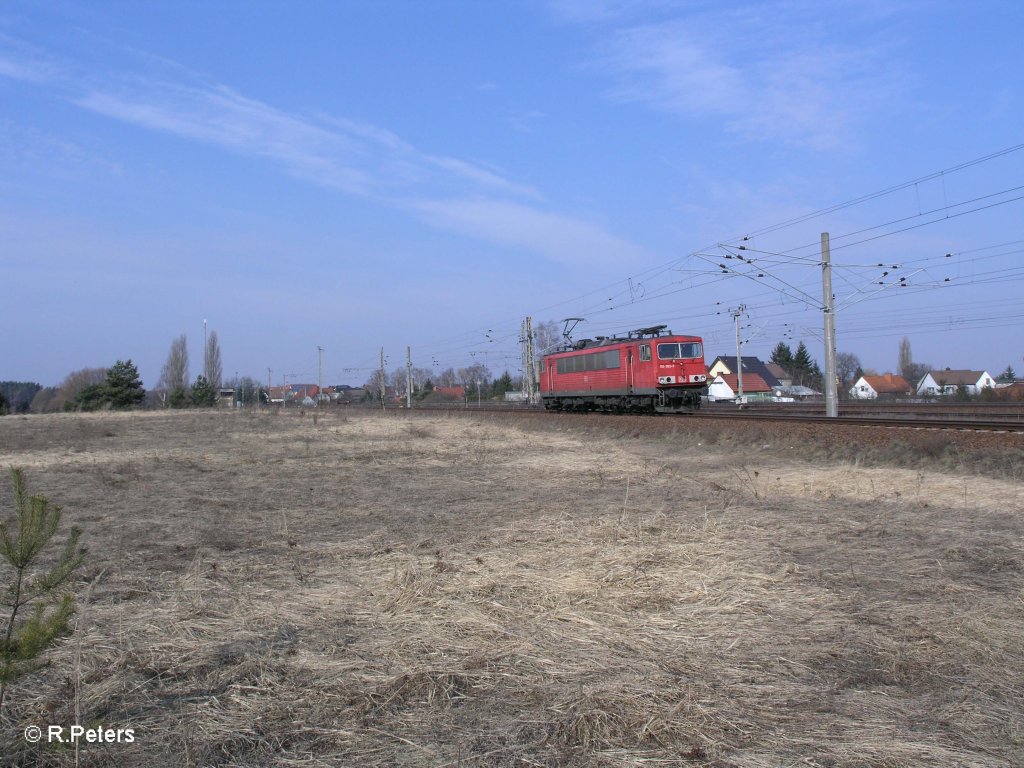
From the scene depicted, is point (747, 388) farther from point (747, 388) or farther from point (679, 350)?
point (679, 350)

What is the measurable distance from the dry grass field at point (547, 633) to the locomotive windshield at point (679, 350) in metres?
19.6

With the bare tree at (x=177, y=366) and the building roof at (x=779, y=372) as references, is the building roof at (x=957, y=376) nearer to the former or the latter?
the building roof at (x=779, y=372)

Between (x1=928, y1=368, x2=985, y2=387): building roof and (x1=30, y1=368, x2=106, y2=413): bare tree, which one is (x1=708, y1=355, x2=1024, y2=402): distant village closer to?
(x1=928, y1=368, x2=985, y2=387): building roof

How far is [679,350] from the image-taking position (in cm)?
3103

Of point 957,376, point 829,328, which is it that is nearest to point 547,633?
point 829,328

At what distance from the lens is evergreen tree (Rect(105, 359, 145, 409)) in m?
66.1

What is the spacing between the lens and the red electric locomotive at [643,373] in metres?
30.7

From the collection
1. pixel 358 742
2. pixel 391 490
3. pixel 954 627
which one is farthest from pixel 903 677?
pixel 391 490

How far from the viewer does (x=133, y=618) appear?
5391 mm

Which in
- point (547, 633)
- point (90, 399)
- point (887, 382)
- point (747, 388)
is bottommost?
point (547, 633)

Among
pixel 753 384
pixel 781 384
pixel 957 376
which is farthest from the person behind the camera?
pixel 957 376

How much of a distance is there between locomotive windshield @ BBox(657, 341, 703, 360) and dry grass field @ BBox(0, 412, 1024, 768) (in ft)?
64.3

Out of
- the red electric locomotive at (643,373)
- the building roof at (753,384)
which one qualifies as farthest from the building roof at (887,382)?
the red electric locomotive at (643,373)

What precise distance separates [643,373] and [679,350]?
170cm
